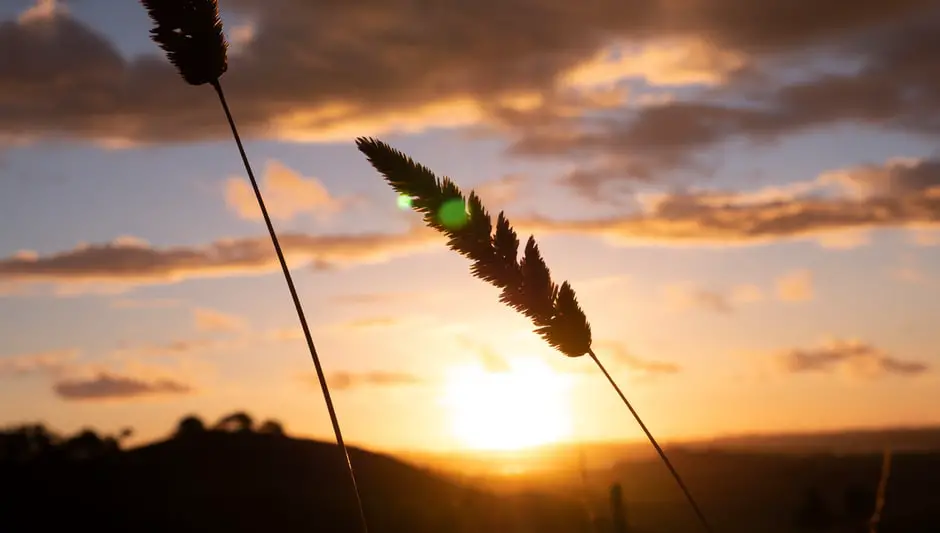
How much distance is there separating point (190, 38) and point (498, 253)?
6.46ft

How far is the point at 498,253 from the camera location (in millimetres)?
4773

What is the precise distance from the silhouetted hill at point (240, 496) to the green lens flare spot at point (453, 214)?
2307cm

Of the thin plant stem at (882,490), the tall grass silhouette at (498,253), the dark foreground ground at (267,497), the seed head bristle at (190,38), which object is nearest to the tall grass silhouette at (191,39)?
the seed head bristle at (190,38)

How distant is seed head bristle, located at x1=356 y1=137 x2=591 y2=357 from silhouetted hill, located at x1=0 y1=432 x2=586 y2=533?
901 inches

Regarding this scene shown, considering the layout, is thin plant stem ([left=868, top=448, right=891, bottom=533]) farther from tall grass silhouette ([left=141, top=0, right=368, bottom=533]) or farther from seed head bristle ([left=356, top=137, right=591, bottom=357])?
tall grass silhouette ([left=141, top=0, right=368, bottom=533])

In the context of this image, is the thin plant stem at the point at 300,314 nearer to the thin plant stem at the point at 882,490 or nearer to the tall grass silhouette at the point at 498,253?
the tall grass silhouette at the point at 498,253

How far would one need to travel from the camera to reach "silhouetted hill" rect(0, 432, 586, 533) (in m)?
28.3

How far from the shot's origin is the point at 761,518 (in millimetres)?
45031

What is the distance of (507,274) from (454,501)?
28.9 metres

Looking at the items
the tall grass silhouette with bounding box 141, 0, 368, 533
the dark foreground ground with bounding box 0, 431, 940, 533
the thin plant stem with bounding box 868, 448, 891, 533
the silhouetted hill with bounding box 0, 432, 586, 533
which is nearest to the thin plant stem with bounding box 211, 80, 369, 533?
the tall grass silhouette with bounding box 141, 0, 368, 533

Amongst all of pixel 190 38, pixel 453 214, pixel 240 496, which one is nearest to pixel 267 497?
pixel 240 496

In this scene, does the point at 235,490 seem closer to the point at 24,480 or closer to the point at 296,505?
the point at 296,505

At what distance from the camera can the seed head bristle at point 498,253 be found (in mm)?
4625

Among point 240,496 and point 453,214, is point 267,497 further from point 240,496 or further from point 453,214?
point 453,214
